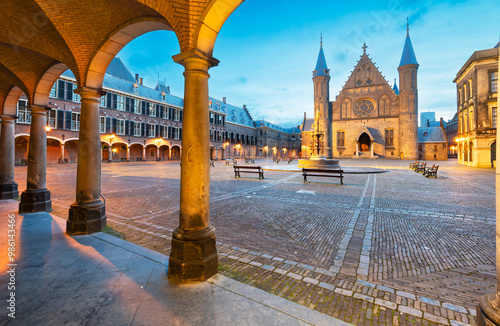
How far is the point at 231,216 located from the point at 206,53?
419cm

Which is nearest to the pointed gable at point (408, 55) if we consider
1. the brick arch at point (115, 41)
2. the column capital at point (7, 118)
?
the brick arch at point (115, 41)

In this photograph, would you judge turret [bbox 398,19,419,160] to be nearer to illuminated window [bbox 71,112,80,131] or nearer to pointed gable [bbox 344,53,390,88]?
pointed gable [bbox 344,53,390,88]

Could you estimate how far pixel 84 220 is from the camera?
15.2 ft

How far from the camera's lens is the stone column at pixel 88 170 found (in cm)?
469

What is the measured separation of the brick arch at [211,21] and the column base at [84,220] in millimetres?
4097

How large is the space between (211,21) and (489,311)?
4.14 m

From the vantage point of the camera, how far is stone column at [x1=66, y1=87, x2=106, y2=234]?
185 inches

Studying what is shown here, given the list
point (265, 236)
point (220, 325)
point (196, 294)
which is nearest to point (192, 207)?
point (196, 294)

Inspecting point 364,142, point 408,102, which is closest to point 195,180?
point 364,142

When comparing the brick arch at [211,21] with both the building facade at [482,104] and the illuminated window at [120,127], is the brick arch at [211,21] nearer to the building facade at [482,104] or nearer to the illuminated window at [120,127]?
the building facade at [482,104]

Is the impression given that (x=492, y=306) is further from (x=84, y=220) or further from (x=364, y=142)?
(x=364, y=142)

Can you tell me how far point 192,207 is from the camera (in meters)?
3.11

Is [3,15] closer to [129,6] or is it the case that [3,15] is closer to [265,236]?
[129,6]

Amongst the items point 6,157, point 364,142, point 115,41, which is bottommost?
point 6,157
